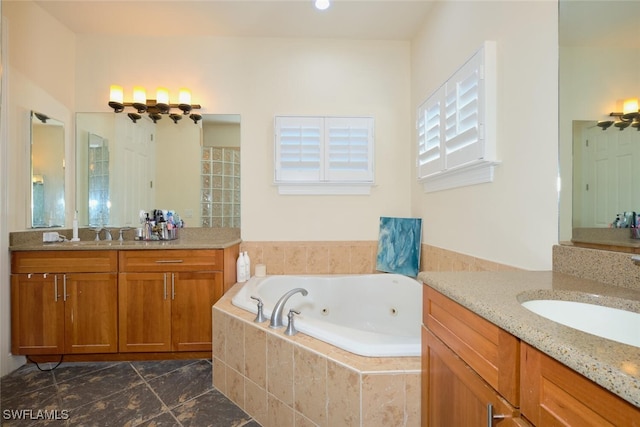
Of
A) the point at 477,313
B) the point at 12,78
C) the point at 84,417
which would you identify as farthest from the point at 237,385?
the point at 12,78

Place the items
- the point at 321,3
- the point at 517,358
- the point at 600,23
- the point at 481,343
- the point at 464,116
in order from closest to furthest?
the point at 517,358, the point at 481,343, the point at 600,23, the point at 464,116, the point at 321,3

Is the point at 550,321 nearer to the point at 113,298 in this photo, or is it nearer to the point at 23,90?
the point at 113,298

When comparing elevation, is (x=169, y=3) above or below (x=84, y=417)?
above

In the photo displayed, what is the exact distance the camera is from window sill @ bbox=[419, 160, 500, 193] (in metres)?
1.55

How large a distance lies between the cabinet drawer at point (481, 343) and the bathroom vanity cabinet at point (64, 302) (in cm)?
214

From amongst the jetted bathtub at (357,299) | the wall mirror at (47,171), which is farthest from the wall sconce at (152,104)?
the jetted bathtub at (357,299)

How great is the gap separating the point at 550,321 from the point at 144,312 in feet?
7.54

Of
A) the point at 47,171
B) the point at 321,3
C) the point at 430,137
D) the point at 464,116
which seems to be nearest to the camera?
the point at 464,116

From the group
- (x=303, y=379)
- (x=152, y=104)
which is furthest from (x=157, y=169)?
(x=303, y=379)

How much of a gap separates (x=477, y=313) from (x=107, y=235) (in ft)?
9.28

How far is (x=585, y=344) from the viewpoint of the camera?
20.0 inches

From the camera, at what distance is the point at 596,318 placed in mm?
795

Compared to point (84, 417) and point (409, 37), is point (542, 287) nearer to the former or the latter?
point (84, 417)

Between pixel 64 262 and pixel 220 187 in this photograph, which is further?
pixel 220 187
